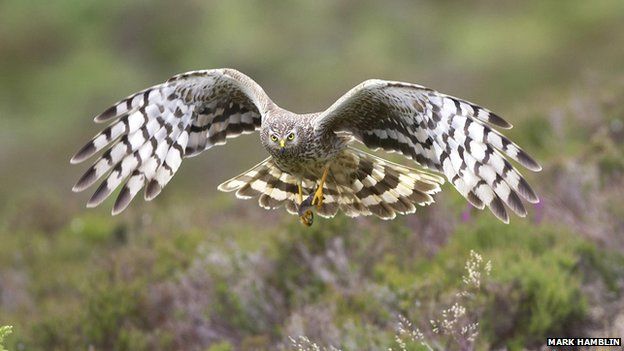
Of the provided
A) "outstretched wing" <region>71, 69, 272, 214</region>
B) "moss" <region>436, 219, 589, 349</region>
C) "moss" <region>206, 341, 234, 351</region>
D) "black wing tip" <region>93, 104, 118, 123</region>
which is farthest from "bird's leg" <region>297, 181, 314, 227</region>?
"black wing tip" <region>93, 104, 118, 123</region>

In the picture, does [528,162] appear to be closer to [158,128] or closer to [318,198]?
[318,198]

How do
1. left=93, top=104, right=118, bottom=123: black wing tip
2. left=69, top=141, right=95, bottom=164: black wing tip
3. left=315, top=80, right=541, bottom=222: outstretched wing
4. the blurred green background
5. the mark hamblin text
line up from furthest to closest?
1. the blurred green background
2. left=93, top=104, right=118, bottom=123: black wing tip
3. left=69, top=141, right=95, bottom=164: black wing tip
4. the mark hamblin text
5. left=315, top=80, right=541, bottom=222: outstretched wing

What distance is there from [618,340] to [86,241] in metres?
6.31

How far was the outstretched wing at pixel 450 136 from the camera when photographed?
226 inches

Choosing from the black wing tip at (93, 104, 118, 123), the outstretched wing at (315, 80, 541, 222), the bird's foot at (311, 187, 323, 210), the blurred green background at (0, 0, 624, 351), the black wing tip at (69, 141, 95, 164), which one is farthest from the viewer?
the bird's foot at (311, 187, 323, 210)

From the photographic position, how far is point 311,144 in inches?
255

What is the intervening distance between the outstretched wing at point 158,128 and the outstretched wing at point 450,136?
837mm

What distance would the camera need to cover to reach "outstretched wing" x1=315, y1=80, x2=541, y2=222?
18.8ft

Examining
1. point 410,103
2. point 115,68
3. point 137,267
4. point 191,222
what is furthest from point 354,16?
point 410,103

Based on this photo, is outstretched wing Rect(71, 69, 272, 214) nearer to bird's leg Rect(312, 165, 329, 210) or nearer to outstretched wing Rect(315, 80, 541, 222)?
bird's leg Rect(312, 165, 329, 210)

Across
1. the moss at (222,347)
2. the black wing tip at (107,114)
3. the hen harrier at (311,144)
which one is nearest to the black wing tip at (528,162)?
the hen harrier at (311,144)

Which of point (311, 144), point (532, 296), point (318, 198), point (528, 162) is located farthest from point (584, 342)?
point (311, 144)

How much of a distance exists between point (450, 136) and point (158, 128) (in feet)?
7.11

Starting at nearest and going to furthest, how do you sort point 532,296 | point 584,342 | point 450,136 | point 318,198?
point 450,136, point 584,342, point 532,296, point 318,198
